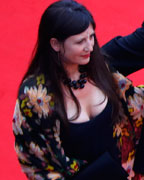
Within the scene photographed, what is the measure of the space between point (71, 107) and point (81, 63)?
0.46 ft

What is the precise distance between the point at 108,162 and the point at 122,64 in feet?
1.01

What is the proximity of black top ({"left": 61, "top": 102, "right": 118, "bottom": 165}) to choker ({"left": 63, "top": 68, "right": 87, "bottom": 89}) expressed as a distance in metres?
0.10

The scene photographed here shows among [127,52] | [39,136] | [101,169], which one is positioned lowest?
[101,169]

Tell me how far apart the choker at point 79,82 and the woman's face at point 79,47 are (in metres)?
0.07

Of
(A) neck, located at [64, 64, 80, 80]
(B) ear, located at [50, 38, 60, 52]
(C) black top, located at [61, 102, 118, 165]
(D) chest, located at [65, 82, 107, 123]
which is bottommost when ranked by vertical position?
(C) black top, located at [61, 102, 118, 165]

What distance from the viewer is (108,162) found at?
43.6 inches

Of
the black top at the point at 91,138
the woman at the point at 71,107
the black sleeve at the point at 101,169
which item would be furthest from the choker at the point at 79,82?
the black sleeve at the point at 101,169

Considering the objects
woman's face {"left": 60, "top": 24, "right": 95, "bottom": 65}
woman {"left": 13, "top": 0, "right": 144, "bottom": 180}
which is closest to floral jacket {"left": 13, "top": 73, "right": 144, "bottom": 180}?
woman {"left": 13, "top": 0, "right": 144, "bottom": 180}

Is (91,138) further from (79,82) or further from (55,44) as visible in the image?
(55,44)

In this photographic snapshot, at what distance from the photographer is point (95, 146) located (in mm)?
1121

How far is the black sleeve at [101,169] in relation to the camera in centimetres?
111

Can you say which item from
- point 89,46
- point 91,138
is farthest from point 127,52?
point 91,138

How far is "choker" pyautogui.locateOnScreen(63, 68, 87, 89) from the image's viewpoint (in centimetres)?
112

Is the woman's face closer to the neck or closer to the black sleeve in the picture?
the neck
